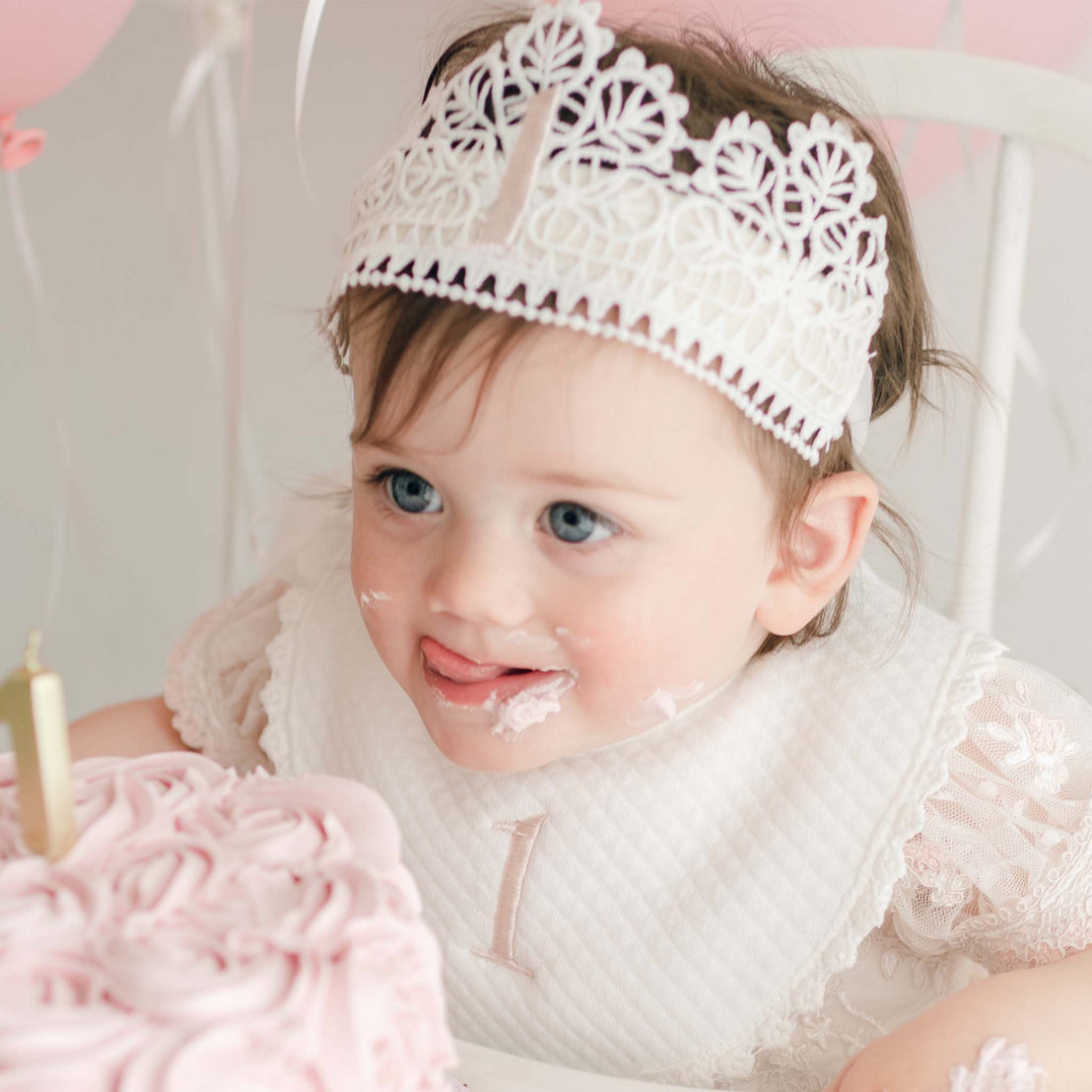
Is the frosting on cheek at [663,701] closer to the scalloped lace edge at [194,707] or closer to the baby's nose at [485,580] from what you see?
the baby's nose at [485,580]

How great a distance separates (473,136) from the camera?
802 millimetres

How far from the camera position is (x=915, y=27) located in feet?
3.81

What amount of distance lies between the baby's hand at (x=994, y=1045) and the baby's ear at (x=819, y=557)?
0.84 ft

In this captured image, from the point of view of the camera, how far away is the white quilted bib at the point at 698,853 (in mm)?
898

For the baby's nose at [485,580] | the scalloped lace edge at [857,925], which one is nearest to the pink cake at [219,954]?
the baby's nose at [485,580]

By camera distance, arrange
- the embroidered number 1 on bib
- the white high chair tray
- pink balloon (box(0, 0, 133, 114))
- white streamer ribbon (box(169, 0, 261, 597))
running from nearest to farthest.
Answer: the white high chair tray → the embroidered number 1 on bib → pink balloon (box(0, 0, 133, 114)) → white streamer ribbon (box(169, 0, 261, 597))

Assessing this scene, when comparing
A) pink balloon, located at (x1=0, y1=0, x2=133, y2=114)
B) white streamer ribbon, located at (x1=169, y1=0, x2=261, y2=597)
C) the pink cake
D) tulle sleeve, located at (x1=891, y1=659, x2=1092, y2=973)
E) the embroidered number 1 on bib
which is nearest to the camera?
the pink cake

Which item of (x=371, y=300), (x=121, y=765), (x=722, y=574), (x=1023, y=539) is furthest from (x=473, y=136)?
(x=1023, y=539)

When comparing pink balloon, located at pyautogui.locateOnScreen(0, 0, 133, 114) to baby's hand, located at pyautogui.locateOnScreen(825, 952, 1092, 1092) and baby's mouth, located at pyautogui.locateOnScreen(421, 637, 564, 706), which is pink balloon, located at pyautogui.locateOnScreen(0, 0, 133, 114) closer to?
baby's mouth, located at pyautogui.locateOnScreen(421, 637, 564, 706)

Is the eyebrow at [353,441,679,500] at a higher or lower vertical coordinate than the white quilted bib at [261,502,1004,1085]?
higher

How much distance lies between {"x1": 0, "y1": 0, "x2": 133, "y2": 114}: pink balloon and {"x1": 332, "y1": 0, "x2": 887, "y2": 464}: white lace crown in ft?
1.44

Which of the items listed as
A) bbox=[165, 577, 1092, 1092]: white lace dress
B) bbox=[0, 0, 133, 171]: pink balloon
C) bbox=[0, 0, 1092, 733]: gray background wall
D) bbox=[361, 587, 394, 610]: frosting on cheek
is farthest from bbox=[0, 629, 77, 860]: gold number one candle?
bbox=[0, 0, 1092, 733]: gray background wall

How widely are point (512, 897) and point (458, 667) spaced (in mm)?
206

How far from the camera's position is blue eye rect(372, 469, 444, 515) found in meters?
0.83
